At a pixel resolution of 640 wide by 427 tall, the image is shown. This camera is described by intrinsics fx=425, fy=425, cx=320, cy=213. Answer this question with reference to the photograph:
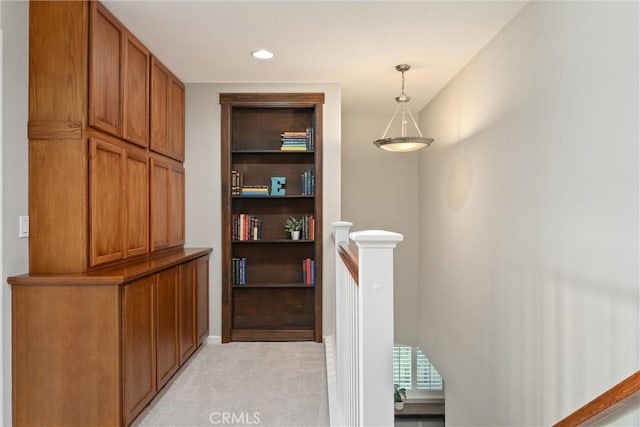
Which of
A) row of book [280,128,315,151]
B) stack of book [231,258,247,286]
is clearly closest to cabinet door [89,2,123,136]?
row of book [280,128,315,151]

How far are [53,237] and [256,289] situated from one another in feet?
7.55

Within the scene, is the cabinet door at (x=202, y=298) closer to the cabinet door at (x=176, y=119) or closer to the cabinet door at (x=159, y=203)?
the cabinet door at (x=159, y=203)

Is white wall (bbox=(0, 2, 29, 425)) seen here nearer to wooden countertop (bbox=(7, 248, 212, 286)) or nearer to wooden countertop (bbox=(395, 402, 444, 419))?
wooden countertop (bbox=(7, 248, 212, 286))

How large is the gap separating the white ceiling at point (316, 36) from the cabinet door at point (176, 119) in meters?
0.14

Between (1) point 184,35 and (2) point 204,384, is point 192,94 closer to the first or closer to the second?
(1) point 184,35

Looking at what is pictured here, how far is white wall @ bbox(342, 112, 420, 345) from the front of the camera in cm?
555

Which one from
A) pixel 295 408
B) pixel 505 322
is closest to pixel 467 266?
pixel 505 322

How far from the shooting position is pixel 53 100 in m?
2.37

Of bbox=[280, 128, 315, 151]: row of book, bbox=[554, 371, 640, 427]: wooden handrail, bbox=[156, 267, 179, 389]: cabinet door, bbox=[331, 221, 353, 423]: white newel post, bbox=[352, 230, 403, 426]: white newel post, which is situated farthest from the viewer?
bbox=[280, 128, 315, 151]: row of book

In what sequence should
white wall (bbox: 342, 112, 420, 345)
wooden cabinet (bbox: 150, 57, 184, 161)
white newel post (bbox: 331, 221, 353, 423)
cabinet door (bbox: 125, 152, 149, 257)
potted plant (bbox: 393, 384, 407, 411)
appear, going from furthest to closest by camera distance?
white wall (bbox: 342, 112, 420, 345) → potted plant (bbox: 393, 384, 407, 411) → wooden cabinet (bbox: 150, 57, 184, 161) → cabinet door (bbox: 125, 152, 149, 257) → white newel post (bbox: 331, 221, 353, 423)

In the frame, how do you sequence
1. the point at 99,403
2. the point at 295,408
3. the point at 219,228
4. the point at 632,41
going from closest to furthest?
1. the point at 632,41
2. the point at 99,403
3. the point at 295,408
4. the point at 219,228

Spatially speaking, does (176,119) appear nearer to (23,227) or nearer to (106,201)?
(106,201)

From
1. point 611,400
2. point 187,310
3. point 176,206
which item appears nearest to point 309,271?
point 187,310

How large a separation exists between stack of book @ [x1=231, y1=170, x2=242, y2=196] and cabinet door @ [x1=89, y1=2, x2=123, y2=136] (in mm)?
1471
